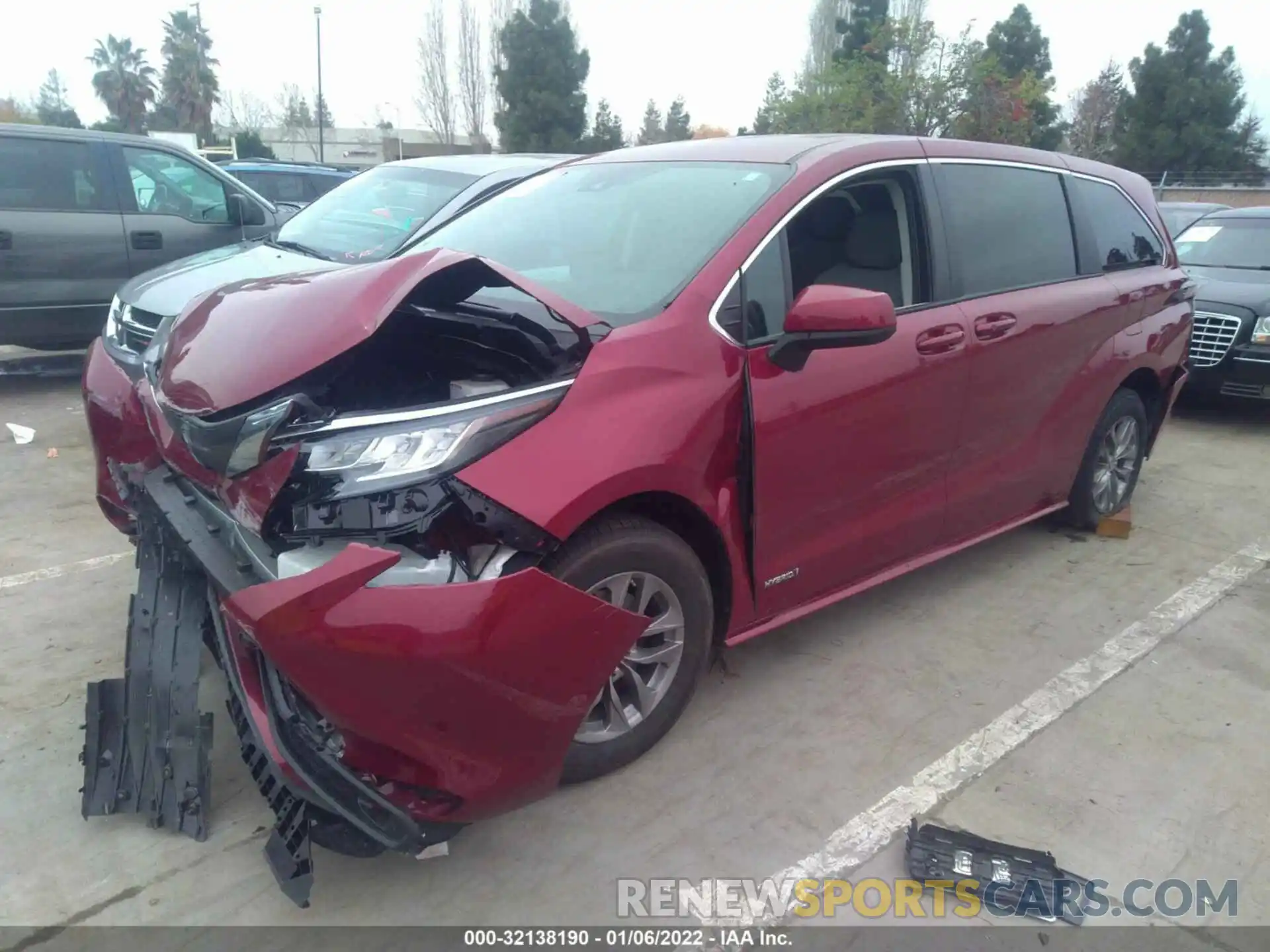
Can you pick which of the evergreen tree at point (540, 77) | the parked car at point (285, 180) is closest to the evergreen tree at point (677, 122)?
the evergreen tree at point (540, 77)

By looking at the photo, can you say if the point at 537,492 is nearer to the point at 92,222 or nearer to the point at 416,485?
the point at 416,485

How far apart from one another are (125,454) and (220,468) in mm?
1040

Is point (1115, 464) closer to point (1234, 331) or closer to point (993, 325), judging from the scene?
point (993, 325)

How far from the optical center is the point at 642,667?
297cm

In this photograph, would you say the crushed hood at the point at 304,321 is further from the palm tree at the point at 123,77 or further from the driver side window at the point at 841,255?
the palm tree at the point at 123,77

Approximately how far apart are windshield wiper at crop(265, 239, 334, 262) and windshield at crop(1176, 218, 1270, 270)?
7.46m

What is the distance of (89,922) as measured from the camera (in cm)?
241

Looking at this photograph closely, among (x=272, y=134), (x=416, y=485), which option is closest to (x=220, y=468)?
(x=416, y=485)

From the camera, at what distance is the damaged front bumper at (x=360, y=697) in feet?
7.04

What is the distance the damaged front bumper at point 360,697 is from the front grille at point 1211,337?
6.97 meters

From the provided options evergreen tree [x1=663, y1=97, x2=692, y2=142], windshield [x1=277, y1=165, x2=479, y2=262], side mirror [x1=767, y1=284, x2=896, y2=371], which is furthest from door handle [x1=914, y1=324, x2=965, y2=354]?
evergreen tree [x1=663, y1=97, x2=692, y2=142]

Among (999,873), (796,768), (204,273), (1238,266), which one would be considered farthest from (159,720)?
(1238,266)

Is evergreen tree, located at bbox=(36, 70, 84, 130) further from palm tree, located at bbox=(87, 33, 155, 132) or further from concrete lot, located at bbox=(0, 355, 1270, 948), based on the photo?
concrete lot, located at bbox=(0, 355, 1270, 948)

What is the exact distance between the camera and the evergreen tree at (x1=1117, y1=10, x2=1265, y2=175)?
35281 mm
